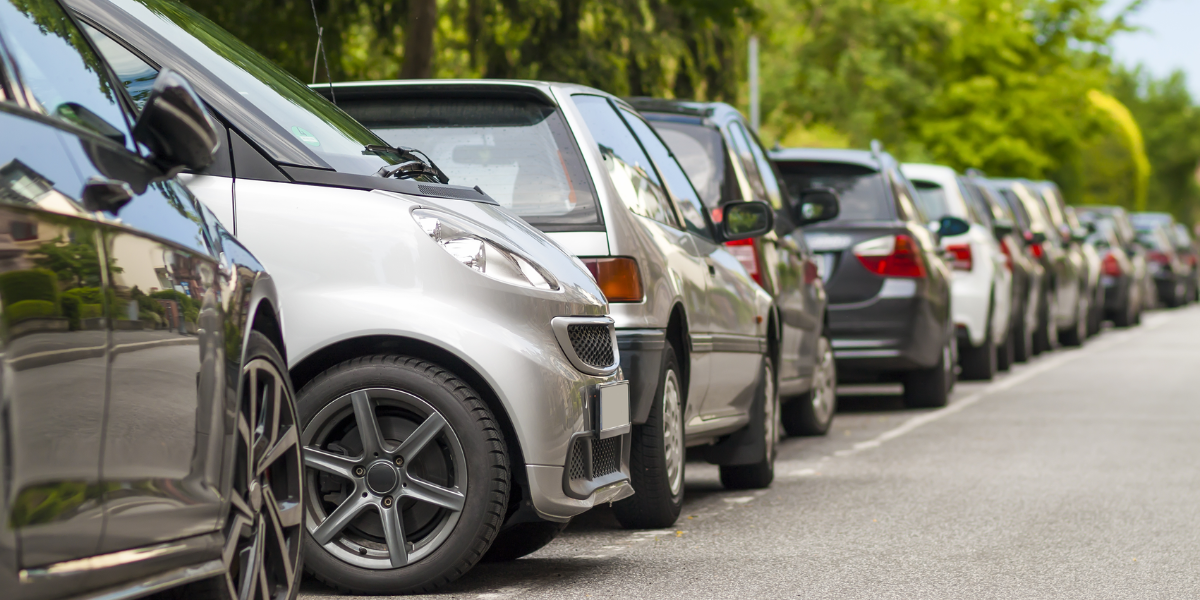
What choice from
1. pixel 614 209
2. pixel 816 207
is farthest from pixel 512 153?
pixel 816 207

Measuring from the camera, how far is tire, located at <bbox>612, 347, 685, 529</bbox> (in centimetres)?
640

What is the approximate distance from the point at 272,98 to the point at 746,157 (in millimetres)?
4393

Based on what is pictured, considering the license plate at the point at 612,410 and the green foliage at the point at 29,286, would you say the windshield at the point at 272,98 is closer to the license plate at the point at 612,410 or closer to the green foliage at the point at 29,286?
the license plate at the point at 612,410

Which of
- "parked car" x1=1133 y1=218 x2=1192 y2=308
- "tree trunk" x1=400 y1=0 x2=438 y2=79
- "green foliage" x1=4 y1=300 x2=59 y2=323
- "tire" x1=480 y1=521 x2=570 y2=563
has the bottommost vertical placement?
"parked car" x1=1133 y1=218 x2=1192 y2=308

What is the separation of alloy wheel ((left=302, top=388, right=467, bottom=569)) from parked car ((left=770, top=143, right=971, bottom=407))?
24.0 feet

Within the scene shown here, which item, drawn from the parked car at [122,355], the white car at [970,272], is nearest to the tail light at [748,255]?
the parked car at [122,355]

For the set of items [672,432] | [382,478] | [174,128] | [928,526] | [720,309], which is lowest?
[928,526]

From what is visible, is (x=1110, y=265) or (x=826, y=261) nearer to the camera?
(x=826, y=261)

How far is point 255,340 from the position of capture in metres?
3.89

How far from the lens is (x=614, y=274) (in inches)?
243

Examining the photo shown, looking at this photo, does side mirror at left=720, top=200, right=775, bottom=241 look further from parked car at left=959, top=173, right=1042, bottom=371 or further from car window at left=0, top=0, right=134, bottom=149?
parked car at left=959, top=173, right=1042, bottom=371

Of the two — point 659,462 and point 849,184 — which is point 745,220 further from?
point 849,184

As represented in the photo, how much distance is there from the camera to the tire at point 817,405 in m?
10.9

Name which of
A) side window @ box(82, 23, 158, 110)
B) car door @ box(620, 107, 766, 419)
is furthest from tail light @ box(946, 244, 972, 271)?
side window @ box(82, 23, 158, 110)
